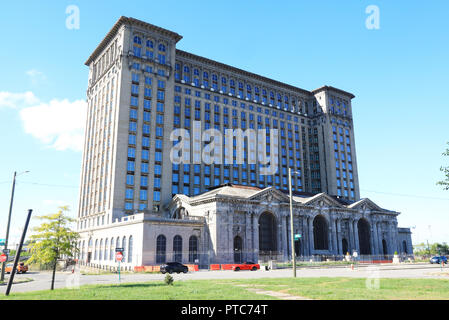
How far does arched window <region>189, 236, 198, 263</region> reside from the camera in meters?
59.4

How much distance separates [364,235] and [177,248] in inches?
1988

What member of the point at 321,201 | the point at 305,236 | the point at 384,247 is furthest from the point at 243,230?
the point at 384,247

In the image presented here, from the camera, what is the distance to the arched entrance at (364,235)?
282 ft

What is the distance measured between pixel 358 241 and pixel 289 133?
4006 centimetres

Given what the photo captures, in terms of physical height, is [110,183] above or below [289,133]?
below

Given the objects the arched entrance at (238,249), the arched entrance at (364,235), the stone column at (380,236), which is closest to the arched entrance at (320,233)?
the arched entrance at (364,235)

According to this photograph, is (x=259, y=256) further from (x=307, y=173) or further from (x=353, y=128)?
(x=353, y=128)

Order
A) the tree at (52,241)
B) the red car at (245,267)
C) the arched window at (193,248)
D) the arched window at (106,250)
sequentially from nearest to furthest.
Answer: the tree at (52,241) < the red car at (245,267) < the arched window at (193,248) < the arched window at (106,250)

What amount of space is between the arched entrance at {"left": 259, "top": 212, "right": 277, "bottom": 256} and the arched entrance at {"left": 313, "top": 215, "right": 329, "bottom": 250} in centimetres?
1279

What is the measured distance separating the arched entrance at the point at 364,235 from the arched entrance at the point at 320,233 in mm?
13371

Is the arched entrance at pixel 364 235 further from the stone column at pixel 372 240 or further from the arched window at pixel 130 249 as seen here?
the arched window at pixel 130 249
